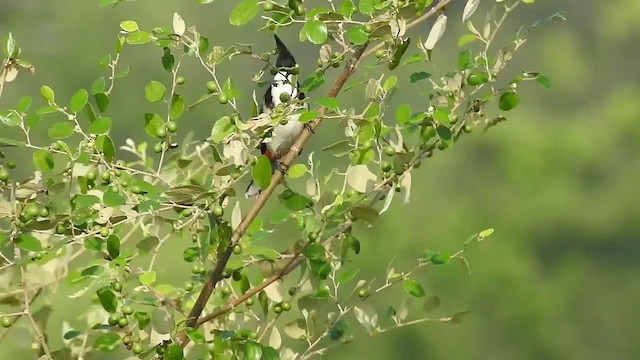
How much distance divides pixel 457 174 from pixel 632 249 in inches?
58.9

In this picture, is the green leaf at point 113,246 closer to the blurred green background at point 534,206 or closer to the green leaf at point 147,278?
the green leaf at point 147,278

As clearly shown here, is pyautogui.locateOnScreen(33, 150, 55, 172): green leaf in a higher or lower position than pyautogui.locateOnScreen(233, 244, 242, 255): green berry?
higher

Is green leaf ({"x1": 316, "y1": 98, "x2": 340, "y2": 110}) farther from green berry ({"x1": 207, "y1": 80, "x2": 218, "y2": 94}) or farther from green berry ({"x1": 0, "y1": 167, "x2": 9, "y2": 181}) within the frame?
green berry ({"x1": 0, "y1": 167, "x2": 9, "y2": 181})

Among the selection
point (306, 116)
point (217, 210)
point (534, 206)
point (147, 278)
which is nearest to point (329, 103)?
point (306, 116)

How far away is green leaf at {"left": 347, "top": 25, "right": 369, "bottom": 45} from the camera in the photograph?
1011 mm

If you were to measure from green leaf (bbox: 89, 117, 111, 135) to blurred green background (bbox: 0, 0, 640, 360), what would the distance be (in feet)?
17.0

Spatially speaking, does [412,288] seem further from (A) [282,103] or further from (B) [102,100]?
(B) [102,100]

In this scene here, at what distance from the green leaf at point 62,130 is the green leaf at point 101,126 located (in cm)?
2

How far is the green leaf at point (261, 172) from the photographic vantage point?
3.22 feet

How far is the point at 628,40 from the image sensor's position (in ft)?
31.8

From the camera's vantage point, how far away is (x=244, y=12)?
104cm

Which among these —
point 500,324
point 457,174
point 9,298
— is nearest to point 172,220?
point 9,298

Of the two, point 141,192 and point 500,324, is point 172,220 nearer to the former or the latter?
point 141,192

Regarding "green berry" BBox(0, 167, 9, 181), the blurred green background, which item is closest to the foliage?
"green berry" BBox(0, 167, 9, 181)
